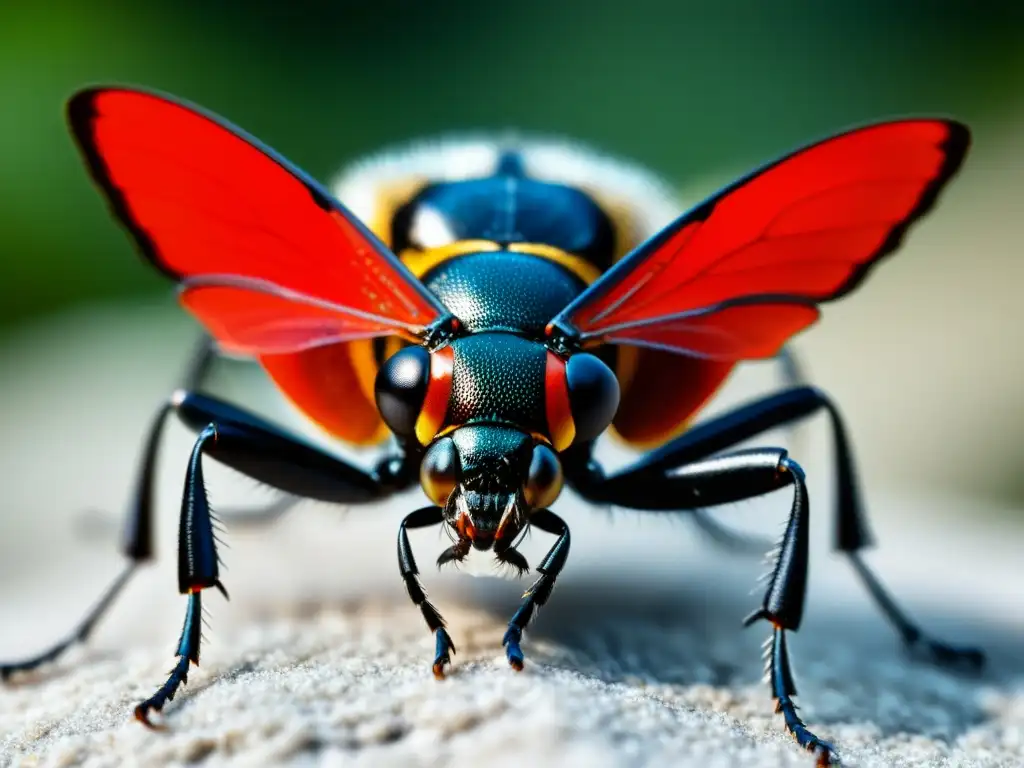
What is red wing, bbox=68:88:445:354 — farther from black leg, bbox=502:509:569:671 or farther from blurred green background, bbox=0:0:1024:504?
blurred green background, bbox=0:0:1024:504

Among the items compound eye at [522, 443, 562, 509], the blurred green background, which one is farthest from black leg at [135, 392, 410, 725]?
the blurred green background

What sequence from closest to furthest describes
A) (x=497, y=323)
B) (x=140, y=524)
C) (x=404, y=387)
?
(x=404, y=387)
(x=497, y=323)
(x=140, y=524)

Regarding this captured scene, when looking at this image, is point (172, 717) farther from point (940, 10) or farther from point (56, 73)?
point (940, 10)

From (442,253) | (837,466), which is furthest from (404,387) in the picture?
(837,466)

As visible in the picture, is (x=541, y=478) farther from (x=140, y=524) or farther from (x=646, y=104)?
(x=646, y=104)

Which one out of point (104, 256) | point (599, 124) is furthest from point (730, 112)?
point (104, 256)

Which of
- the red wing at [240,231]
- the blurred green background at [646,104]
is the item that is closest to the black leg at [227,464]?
the red wing at [240,231]

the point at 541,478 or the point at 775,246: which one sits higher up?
the point at 775,246
